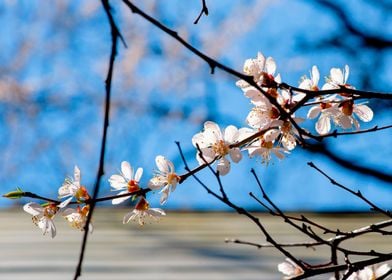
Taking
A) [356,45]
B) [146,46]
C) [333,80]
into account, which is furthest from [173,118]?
[333,80]

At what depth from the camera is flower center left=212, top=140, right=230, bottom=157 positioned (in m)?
1.21

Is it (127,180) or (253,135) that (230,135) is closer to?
(253,135)

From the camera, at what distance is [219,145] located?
47.7 inches

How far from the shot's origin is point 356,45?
25.6ft

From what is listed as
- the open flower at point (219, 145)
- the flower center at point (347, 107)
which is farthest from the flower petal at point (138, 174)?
the flower center at point (347, 107)

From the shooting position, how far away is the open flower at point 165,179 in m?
1.23

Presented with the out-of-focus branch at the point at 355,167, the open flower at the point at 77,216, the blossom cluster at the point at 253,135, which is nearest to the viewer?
the blossom cluster at the point at 253,135

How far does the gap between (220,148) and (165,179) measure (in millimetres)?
101

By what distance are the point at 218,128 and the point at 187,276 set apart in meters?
1.36

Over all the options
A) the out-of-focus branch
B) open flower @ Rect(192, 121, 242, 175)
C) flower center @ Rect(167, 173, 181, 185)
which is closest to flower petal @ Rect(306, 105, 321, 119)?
open flower @ Rect(192, 121, 242, 175)

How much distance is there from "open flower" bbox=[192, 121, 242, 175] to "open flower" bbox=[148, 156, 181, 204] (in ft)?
0.18

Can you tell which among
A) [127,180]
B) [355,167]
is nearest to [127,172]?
[127,180]

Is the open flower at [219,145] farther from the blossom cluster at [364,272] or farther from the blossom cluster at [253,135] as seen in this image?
the blossom cluster at [364,272]

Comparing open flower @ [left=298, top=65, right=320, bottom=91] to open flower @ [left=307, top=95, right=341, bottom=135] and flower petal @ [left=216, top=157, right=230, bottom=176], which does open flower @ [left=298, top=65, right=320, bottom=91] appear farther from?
flower petal @ [left=216, top=157, right=230, bottom=176]
